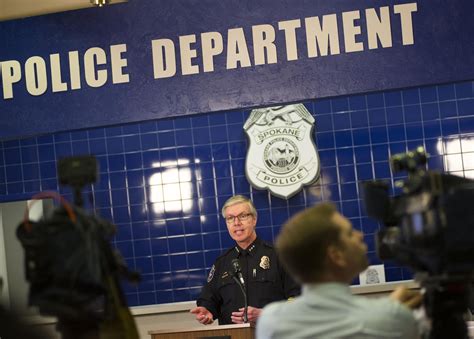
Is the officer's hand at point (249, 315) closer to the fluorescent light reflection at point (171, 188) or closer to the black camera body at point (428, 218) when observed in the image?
the fluorescent light reflection at point (171, 188)

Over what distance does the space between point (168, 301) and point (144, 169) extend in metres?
0.98

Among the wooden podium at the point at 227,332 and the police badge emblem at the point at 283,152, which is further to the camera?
the police badge emblem at the point at 283,152

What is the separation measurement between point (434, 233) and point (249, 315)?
3.00 meters

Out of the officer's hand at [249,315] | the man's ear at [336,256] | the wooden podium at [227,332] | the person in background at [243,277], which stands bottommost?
the wooden podium at [227,332]

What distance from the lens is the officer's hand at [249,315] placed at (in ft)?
16.9

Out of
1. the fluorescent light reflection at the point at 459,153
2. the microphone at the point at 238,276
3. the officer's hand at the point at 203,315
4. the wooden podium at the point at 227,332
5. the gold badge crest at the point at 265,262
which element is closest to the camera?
the wooden podium at the point at 227,332

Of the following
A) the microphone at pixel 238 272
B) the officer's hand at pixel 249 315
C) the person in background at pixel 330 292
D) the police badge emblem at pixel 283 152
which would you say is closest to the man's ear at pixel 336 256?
the person in background at pixel 330 292

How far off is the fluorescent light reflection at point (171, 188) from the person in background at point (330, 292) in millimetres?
4618

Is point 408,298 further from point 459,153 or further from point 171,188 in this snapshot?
point 171,188

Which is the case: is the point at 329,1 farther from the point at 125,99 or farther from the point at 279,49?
the point at 125,99

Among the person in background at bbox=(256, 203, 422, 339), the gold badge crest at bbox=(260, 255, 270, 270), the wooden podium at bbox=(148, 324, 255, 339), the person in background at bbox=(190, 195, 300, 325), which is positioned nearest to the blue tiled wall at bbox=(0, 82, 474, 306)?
the person in background at bbox=(190, 195, 300, 325)

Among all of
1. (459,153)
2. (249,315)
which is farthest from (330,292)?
(459,153)

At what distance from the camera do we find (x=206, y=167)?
6.96 m

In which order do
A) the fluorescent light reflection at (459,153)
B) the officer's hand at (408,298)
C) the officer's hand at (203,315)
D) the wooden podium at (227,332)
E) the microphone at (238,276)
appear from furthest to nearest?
the fluorescent light reflection at (459,153), the officer's hand at (203,315), the microphone at (238,276), the wooden podium at (227,332), the officer's hand at (408,298)
